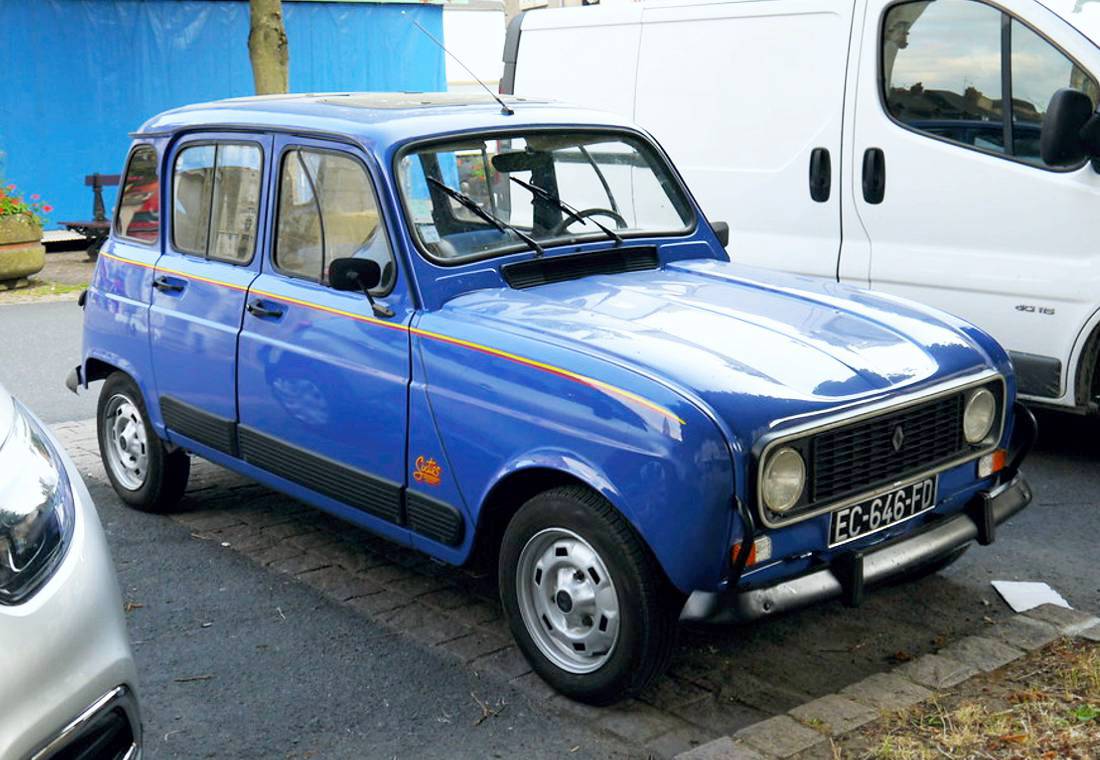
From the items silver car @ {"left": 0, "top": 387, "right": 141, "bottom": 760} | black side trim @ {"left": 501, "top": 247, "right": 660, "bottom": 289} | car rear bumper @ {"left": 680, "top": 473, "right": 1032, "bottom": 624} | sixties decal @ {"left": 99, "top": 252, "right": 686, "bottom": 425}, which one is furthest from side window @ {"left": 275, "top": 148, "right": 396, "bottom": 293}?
silver car @ {"left": 0, "top": 387, "right": 141, "bottom": 760}

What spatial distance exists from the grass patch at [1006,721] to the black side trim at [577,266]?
2.03 metres

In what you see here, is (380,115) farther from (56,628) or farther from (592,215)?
(56,628)

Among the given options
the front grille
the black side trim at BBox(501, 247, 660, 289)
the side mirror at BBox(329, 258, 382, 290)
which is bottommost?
the front grille

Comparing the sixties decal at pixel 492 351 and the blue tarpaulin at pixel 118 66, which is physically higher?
the blue tarpaulin at pixel 118 66

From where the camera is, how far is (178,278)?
5.92 metres

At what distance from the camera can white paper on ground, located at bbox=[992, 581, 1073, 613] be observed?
506cm

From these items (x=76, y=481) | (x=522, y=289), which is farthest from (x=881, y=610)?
(x=76, y=481)

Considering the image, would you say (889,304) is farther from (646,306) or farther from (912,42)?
(912,42)

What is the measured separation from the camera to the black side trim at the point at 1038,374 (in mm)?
6570

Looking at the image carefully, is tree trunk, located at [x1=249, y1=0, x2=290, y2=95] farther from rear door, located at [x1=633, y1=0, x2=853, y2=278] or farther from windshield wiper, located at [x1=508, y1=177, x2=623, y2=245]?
windshield wiper, located at [x1=508, y1=177, x2=623, y2=245]

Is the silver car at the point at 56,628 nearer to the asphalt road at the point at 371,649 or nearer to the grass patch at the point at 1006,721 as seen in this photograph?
the asphalt road at the point at 371,649

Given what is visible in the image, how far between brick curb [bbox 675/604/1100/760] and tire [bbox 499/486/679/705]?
377 mm

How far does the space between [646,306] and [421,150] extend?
1084 millimetres

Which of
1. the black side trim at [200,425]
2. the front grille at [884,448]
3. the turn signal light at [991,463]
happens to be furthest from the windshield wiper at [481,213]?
the turn signal light at [991,463]
